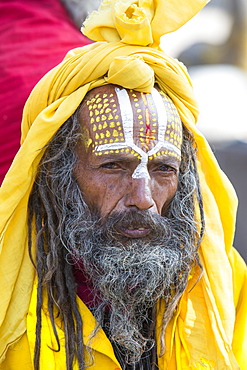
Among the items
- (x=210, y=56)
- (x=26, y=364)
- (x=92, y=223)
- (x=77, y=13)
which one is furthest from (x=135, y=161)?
(x=210, y=56)

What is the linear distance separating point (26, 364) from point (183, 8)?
66.9 inches

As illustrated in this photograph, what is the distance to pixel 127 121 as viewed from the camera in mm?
2838

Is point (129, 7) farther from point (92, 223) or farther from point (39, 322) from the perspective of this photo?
point (39, 322)

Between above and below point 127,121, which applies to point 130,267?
below

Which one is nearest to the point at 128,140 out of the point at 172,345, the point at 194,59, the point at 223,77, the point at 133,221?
the point at 133,221

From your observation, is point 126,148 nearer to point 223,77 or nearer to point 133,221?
point 133,221

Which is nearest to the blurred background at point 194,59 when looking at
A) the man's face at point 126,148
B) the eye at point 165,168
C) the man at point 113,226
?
the man at point 113,226

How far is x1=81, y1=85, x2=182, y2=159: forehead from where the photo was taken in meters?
A: 2.83

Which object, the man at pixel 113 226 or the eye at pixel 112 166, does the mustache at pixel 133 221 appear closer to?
the man at pixel 113 226

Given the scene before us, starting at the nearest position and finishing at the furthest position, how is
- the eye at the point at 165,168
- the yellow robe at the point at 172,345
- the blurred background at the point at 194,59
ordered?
the yellow robe at the point at 172,345
the eye at the point at 165,168
the blurred background at the point at 194,59

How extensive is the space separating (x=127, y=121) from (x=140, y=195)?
1.06 ft

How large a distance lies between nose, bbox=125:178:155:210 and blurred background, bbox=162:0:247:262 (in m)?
2.48

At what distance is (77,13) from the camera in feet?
14.4

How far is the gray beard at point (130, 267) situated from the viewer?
2.85 metres
